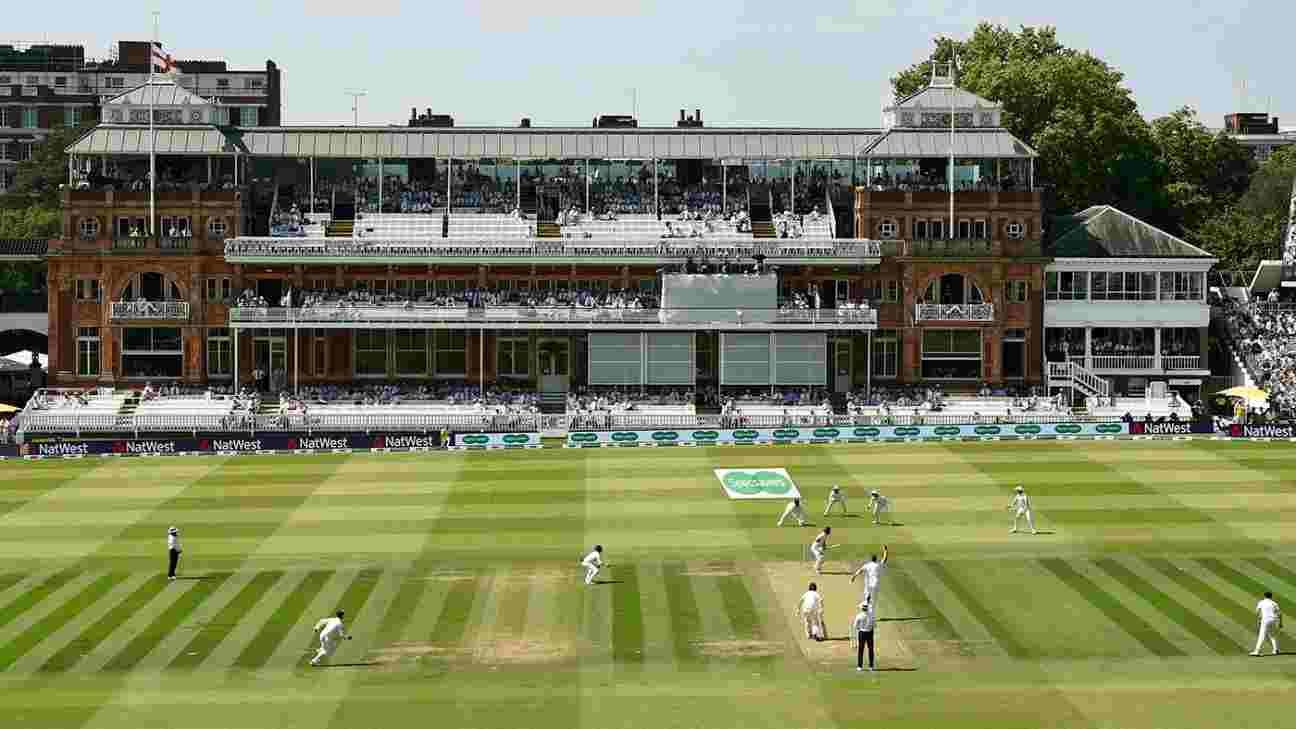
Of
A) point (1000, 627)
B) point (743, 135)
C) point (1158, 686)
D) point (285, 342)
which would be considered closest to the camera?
point (1158, 686)

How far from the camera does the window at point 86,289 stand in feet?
243

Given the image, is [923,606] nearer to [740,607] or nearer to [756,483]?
[740,607]

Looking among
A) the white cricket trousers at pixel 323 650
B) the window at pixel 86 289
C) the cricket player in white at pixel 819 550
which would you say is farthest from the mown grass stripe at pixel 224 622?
the window at pixel 86 289

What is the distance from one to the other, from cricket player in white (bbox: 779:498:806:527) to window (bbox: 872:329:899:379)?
92.4 feet

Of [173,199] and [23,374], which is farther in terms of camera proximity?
[23,374]

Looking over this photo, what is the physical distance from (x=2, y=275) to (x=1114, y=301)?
4978 centimetres

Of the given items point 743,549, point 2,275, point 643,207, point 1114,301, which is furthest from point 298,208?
point 743,549

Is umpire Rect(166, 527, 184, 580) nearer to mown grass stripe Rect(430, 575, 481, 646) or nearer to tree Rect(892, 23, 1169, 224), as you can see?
mown grass stripe Rect(430, 575, 481, 646)

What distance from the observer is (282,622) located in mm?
35781

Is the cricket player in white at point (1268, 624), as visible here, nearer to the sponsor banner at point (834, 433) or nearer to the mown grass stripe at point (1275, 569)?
the mown grass stripe at point (1275, 569)

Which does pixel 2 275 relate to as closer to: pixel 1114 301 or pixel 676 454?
pixel 676 454

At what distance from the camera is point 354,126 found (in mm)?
78938

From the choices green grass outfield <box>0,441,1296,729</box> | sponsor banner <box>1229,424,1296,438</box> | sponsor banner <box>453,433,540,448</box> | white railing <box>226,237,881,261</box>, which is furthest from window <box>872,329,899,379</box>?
sponsor banner <box>453,433,540,448</box>

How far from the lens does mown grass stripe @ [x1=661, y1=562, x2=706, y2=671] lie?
108ft
